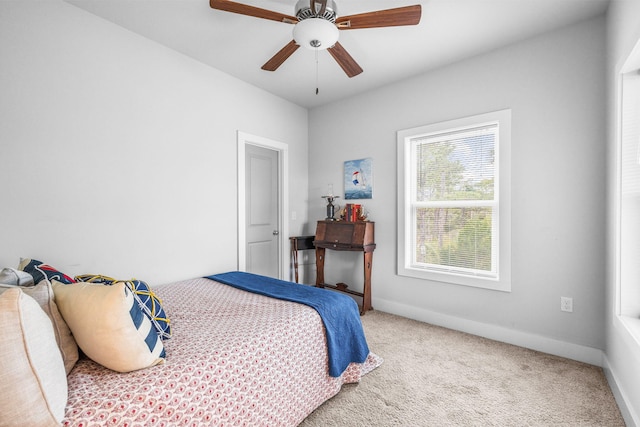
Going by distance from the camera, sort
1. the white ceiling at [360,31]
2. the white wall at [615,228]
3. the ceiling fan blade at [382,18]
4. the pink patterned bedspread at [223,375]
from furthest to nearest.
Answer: the white ceiling at [360,31]
the ceiling fan blade at [382,18]
the white wall at [615,228]
the pink patterned bedspread at [223,375]

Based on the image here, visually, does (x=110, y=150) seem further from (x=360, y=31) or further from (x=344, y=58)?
(x=360, y=31)

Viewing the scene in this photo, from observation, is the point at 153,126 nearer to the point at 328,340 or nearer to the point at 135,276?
the point at 135,276

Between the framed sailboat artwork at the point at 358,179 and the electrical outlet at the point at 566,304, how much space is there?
6.78 feet

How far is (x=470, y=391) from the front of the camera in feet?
6.55

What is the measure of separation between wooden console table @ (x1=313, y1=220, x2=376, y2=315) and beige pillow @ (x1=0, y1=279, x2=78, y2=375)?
265 centimetres

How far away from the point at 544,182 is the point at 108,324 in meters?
3.13

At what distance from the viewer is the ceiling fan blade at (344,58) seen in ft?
6.84

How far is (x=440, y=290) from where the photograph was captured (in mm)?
3154

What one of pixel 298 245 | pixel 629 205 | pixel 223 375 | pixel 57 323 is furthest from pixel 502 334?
pixel 57 323

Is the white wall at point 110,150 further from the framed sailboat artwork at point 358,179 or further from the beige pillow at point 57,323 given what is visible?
the framed sailboat artwork at point 358,179

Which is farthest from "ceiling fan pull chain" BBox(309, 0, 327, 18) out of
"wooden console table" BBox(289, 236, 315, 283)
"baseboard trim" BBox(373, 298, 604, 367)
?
"baseboard trim" BBox(373, 298, 604, 367)

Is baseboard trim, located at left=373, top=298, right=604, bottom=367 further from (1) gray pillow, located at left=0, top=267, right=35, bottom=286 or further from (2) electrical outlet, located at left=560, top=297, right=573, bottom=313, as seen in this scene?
(1) gray pillow, located at left=0, top=267, right=35, bottom=286

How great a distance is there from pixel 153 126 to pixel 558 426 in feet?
11.9

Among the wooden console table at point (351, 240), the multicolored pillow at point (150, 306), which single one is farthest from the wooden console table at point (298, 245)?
the multicolored pillow at point (150, 306)
